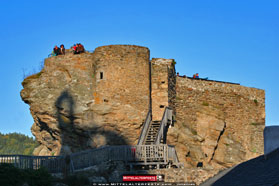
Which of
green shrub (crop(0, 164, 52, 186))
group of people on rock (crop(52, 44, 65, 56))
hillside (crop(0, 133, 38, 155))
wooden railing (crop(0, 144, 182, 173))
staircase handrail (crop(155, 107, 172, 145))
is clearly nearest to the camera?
green shrub (crop(0, 164, 52, 186))

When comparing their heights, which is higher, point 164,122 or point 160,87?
point 160,87

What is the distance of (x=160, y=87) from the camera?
31.8 m

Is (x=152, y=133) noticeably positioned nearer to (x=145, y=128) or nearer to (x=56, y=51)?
(x=145, y=128)

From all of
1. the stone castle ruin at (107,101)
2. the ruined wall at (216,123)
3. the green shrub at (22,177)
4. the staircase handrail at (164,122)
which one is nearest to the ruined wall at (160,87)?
the stone castle ruin at (107,101)

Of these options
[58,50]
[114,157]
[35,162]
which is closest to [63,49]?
[58,50]

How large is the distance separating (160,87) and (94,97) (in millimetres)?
4373

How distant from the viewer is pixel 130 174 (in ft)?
83.4

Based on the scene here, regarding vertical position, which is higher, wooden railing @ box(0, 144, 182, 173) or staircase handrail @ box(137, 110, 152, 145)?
staircase handrail @ box(137, 110, 152, 145)

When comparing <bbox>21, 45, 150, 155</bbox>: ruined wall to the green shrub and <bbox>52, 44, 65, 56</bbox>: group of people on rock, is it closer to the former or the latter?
<bbox>52, 44, 65, 56</bbox>: group of people on rock

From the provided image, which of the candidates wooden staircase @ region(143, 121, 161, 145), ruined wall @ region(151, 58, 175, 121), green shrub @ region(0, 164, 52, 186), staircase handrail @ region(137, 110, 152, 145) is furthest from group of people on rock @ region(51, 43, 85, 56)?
green shrub @ region(0, 164, 52, 186)

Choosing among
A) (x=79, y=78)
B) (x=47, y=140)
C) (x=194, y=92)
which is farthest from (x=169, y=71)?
(x=47, y=140)

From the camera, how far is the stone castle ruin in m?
29.8

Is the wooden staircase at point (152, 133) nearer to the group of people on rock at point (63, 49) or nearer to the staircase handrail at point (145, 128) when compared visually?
the staircase handrail at point (145, 128)

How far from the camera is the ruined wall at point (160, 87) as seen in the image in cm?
3142
